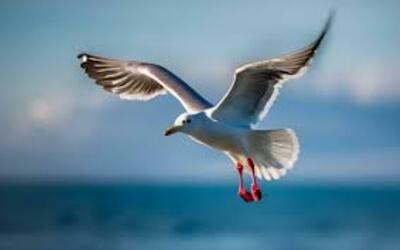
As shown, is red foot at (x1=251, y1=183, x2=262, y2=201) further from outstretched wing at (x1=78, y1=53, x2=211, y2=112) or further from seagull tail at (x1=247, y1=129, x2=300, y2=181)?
outstretched wing at (x1=78, y1=53, x2=211, y2=112)

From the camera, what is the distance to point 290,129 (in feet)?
27.2

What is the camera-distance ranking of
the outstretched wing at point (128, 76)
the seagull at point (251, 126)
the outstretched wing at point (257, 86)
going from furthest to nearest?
1. the outstretched wing at point (128, 76)
2. the seagull at point (251, 126)
3. the outstretched wing at point (257, 86)

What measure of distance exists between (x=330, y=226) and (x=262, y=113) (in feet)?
53.9

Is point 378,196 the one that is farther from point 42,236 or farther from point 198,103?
point 198,103

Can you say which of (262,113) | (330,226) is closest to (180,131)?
(262,113)

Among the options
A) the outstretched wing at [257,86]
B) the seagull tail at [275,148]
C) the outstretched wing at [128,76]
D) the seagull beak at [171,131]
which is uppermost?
the outstretched wing at [128,76]

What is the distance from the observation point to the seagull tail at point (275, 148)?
8305 millimetres

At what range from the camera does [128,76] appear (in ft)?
30.6

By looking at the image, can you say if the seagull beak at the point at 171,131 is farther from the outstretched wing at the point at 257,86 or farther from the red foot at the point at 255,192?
the red foot at the point at 255,192

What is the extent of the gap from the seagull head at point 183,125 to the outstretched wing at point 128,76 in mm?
765

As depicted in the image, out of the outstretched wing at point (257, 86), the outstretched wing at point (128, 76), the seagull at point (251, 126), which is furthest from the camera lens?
the outstretched wing at point (128, 76)

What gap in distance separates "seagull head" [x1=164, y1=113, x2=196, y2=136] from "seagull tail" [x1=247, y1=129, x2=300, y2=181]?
12.6 inches

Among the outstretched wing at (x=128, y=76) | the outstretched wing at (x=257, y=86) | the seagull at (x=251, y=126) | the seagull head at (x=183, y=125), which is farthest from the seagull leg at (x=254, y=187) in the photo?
the outstretched wing at (x=128, y=76)

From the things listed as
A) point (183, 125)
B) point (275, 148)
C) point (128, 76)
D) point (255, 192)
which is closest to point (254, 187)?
point (255, 192)
